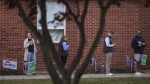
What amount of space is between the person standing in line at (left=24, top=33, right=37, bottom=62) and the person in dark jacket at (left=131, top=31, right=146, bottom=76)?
3.86 meters

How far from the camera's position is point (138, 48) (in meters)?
14.4

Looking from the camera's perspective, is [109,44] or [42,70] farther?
[42,70]

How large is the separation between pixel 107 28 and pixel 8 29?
162 inches

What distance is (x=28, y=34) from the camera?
552 inches

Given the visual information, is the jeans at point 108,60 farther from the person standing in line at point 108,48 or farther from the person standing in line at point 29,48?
the person standing in line at point 29,48

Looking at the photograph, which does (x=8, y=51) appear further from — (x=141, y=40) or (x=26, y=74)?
(x=141, y=40)

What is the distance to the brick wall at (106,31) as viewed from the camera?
15078mm

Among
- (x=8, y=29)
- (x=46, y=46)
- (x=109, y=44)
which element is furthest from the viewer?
(x=8, y=29)

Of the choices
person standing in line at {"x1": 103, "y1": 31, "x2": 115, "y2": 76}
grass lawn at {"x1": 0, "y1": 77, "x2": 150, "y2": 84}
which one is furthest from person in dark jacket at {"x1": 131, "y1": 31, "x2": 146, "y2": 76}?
grass lawn at {"x1": 0, "y1": 77, "x2": 150, "y2": 84}

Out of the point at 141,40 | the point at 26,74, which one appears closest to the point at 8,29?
the point at 26,74

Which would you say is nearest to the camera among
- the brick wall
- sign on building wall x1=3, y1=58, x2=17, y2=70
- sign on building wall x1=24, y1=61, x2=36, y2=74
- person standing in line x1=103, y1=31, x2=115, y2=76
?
sign on building wall x1=24, y1=61, x2=36, y2=74

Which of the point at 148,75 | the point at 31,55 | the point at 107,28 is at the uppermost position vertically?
the point at 107,28

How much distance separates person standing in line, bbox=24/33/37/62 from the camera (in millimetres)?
14023

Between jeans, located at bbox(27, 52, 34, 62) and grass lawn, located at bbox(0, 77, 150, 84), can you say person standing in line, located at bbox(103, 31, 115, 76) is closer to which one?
grass lawn, located at bbox(0, 77, 150, 84)
